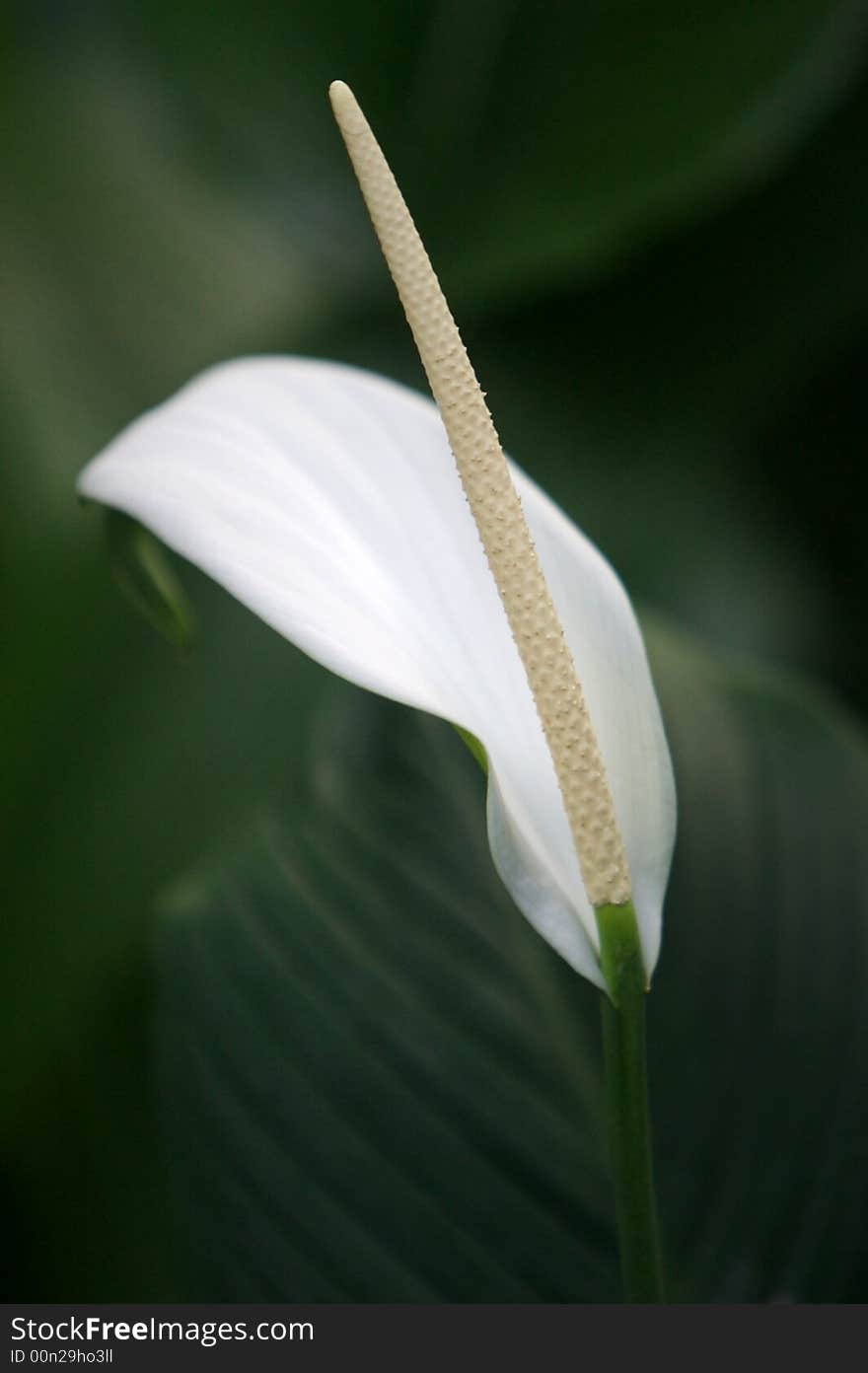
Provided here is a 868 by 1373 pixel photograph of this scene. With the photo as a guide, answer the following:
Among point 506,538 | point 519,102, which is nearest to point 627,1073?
point 506,538

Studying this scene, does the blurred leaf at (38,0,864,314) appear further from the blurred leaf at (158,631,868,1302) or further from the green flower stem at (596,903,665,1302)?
the green flower stem at (596,903,665,1302)

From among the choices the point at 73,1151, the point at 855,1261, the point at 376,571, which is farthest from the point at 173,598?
the point at 73,1151

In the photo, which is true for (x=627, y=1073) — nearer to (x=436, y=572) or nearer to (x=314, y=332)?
(x=436, y=572)

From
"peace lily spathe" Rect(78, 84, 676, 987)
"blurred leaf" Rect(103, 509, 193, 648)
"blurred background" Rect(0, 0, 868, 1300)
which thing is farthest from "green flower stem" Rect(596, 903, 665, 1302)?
"blurred background" Rect(0, 0, 868, 1300)

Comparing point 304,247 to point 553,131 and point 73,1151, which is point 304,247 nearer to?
point 553,131

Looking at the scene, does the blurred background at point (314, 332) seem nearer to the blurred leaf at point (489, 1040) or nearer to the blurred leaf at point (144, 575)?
the blurred leaf at point (489, 1040)

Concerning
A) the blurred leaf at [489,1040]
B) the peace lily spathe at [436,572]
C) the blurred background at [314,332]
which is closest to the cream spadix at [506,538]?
the peace lily spathe at [436,572]

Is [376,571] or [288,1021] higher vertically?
[376,571]
